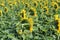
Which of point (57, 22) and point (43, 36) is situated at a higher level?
point (57, 22)

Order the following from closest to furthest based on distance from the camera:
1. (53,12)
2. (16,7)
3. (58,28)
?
1. (58,28)
2. (53,12)
3. (16,7)

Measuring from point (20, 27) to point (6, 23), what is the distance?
588 mm

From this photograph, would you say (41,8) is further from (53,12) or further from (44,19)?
(44,19)

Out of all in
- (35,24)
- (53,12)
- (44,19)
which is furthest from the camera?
(53,12)

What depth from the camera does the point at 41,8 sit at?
214 inches

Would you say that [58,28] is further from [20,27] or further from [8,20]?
[8,20]

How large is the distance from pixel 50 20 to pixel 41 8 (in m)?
1.07

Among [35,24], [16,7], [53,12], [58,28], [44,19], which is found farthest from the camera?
[16,7]

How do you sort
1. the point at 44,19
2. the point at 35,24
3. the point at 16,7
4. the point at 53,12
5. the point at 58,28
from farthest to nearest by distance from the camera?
the point at 16,7 < the point at 53,12 < the point at 44,19 < the point at 35,24 < the point at 58,28

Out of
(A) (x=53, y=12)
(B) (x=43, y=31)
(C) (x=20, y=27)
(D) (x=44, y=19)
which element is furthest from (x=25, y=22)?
(A) (x=53, y=12)

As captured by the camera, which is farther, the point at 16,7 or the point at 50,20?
the point at 16,7

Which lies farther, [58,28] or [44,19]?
[44,19]

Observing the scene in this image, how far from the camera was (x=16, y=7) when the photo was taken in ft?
19.5

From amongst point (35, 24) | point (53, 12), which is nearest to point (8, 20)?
point (35, 24)
